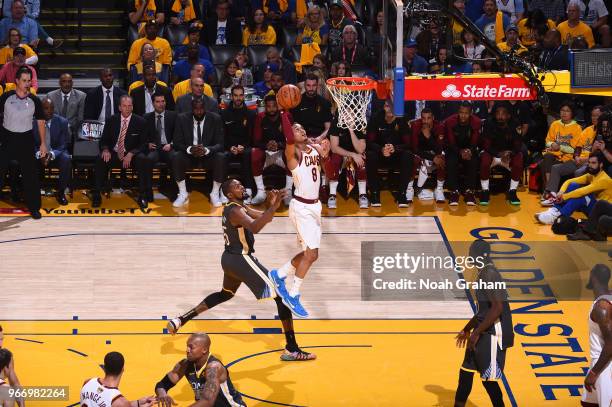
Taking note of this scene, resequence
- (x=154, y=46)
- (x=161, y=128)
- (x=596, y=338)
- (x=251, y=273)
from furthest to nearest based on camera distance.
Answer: (x=154, y=46)
(x=161, y=128)
(x=251, y=273)
(x=596, y=338)

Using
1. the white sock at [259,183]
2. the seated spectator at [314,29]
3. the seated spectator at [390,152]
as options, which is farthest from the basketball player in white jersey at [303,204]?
the seated spectator at [314,29]

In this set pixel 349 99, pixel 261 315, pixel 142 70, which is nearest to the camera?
pixel 261 315

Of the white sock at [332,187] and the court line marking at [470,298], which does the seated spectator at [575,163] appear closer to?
the court line marking at [470,298]

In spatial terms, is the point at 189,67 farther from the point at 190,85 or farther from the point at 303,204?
the point at 303,204

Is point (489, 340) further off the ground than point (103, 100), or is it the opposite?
point (103, 100)

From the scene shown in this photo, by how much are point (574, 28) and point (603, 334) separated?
Answer: 995 cm

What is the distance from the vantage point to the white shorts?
11.6 metres

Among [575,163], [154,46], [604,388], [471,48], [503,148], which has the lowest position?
[604,388]

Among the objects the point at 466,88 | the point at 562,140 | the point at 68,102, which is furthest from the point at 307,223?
the point at 68,102

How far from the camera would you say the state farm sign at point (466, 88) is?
449 inches

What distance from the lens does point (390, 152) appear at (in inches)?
614

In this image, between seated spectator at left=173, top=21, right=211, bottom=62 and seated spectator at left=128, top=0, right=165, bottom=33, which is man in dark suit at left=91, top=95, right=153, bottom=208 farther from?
seated spectator at left=128, top=0, right=165, bottom=33

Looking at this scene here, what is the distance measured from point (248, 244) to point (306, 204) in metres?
1.07

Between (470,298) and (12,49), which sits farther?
(12,49)
